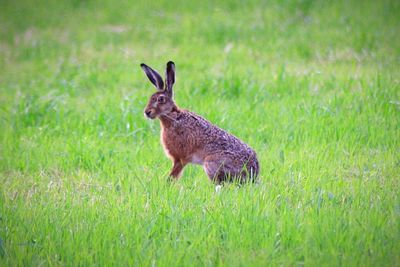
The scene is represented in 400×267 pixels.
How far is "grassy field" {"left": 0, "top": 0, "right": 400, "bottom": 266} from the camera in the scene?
4.79 m

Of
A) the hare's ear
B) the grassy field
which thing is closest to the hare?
the hare's ear

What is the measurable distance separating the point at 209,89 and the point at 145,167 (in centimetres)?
296

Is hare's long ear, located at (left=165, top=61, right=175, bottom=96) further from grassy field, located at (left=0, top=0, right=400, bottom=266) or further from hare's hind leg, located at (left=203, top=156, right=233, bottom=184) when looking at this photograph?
hare's hind leg, located at (left=203, top=156, right=233, bottom=184)

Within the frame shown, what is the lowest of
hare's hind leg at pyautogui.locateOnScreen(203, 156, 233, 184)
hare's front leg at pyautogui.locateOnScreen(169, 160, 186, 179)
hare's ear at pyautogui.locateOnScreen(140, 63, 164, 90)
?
hare's front leg at pyautogui.locateOnScreen(169, 160, 186, 179)

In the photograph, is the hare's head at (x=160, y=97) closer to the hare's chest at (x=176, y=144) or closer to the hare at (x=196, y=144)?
the hare at (x=196, y=144)

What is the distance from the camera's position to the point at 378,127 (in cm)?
752

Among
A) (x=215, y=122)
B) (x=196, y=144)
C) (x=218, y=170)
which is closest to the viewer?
(x=218, y=170)

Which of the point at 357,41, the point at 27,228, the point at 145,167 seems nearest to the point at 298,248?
the point at 27,228

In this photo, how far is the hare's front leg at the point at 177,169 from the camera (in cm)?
650

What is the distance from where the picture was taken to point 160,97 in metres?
6.68

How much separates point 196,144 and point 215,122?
1.70 m

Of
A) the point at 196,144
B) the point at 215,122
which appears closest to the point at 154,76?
the point at 196,144

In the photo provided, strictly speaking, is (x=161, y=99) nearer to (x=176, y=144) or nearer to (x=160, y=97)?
(x=160, y=97)

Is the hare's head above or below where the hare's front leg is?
above
